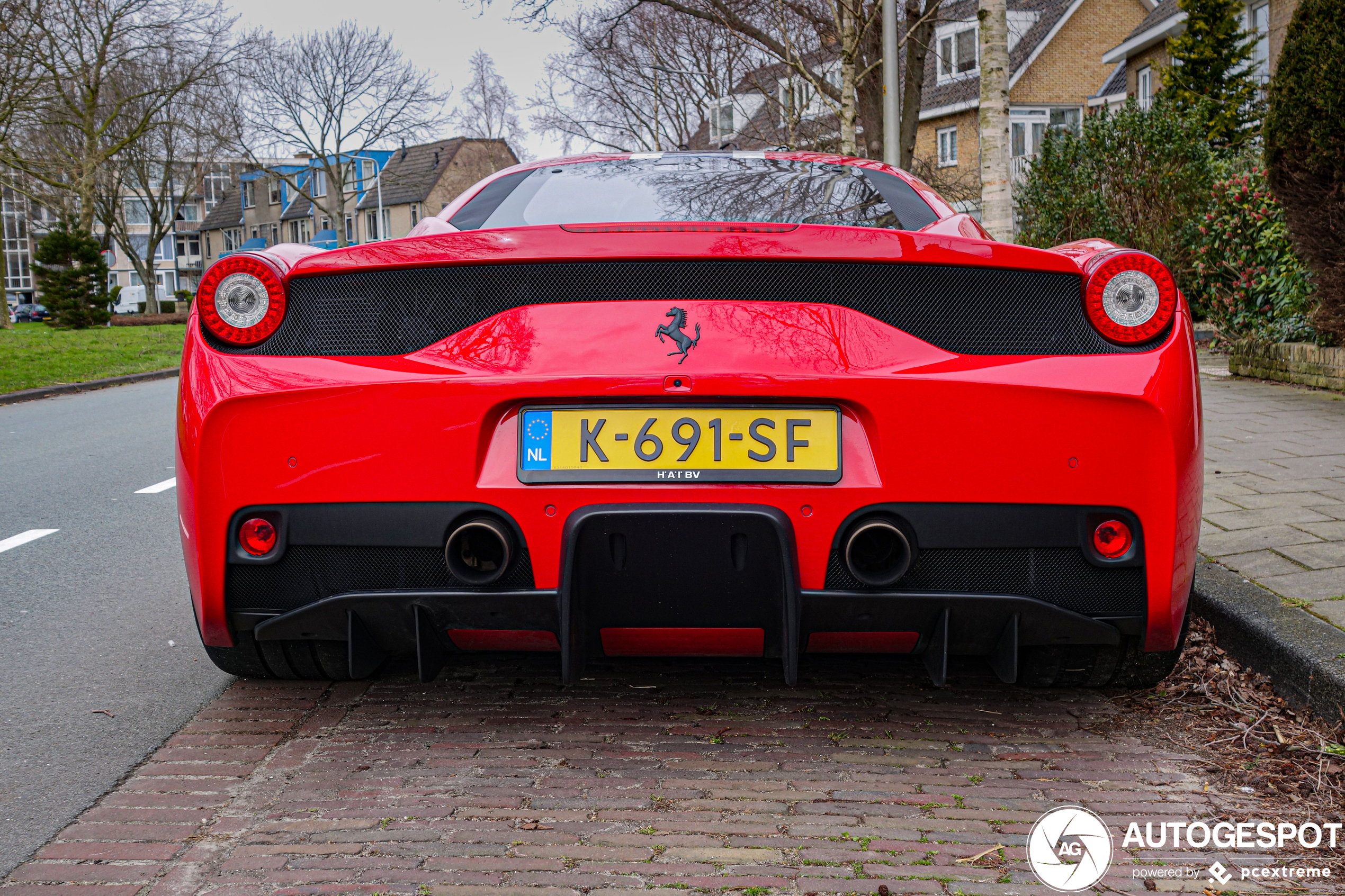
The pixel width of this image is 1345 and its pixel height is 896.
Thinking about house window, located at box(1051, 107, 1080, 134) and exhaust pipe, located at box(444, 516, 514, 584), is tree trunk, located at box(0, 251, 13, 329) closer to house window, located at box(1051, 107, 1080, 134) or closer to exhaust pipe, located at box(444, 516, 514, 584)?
exhaust pipe, located at box(444, 516, 514, 584)

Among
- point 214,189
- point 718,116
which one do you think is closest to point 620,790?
point 718,116

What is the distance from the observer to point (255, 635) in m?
2.62

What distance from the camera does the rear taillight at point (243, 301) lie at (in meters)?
2.58

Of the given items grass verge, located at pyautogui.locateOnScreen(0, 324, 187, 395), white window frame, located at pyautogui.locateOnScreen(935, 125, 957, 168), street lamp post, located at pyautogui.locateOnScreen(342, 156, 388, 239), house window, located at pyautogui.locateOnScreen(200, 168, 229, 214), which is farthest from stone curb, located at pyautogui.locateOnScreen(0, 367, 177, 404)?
house window, located at pyautogui.locateOnScreen(200, 168, 229, 214)

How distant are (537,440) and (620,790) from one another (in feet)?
2.52

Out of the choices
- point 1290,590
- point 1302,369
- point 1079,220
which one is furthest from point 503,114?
point 1290,590

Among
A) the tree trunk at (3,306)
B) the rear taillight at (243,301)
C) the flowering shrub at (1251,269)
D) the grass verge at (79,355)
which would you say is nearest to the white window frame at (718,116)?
the grass verge at (79,355)

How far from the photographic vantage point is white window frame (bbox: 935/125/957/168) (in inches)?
1624

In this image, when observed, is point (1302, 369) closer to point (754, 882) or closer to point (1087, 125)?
point (1087, 125)

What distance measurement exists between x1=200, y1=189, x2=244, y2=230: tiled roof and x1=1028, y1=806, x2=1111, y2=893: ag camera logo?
94.2 m

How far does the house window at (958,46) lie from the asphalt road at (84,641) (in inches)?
1543

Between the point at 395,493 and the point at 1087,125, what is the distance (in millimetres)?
14740

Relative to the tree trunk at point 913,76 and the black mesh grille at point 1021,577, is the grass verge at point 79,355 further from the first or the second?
the black mesh grille at point 1021,577

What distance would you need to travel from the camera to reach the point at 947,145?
137ft
